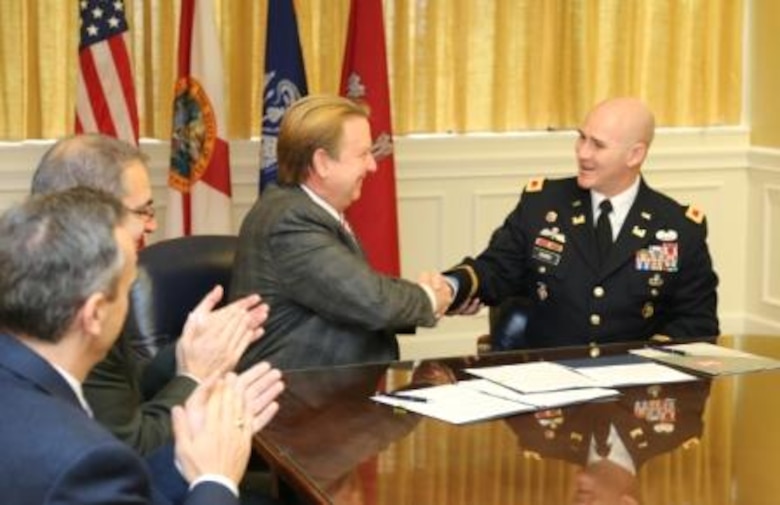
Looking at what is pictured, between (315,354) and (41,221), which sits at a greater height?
(41,221)

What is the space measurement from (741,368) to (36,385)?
1.92 meters

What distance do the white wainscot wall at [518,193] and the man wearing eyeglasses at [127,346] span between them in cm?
273

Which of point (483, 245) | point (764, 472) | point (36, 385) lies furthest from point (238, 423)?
point (483, 245)

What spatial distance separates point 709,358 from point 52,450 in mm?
2011

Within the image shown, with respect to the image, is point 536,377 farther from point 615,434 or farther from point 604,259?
point 604,259

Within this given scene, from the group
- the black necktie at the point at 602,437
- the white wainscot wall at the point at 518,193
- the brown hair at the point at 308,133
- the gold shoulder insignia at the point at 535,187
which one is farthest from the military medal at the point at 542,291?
the white wainscot wall at the point at 518,193

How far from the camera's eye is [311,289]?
132 inches

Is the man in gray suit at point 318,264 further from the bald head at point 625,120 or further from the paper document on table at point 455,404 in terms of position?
the bald head at point 625,120

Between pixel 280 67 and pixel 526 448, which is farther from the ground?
pixel 280 67

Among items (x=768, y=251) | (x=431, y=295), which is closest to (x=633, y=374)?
(x=431, y=295)

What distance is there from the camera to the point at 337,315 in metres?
3.36

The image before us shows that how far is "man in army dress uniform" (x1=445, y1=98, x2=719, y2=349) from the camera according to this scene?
388 cm

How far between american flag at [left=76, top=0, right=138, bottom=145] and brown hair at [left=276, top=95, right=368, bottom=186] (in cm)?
150

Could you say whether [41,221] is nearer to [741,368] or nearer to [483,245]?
[741,368]
